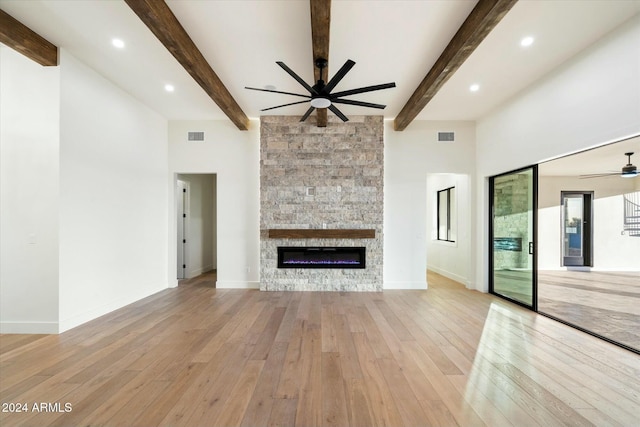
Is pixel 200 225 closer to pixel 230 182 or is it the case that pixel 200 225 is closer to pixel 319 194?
pixel 230 182

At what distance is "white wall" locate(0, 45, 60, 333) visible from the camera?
3338 millimetres

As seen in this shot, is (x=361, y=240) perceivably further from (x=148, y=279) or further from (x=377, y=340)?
(x=148, y=279)

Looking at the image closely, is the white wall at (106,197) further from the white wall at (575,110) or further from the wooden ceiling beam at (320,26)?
the white wall at (575,110)

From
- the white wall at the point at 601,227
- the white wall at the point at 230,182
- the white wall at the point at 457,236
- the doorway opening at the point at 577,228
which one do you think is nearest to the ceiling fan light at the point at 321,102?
the white wall at the point at 230,182

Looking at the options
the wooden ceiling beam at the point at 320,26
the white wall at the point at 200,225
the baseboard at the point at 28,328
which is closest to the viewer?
the wooden ceiling beam at the point at 320,26

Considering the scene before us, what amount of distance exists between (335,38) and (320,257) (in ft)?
12.1

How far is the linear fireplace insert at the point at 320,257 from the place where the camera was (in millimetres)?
5477

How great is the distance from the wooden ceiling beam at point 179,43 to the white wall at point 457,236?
4.94 meters

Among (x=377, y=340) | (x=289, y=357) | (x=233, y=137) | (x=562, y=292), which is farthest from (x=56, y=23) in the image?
(x=562, y=292)

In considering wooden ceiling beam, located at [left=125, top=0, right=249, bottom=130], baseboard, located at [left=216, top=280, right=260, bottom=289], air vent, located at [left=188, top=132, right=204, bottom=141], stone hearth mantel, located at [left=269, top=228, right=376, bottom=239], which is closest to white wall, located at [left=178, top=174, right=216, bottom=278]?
air vent, located at [left=188, top=132, right=204, bottom=141]

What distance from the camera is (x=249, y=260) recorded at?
18.5 ft

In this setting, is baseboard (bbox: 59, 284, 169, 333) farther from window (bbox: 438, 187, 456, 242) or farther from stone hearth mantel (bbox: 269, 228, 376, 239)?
window (bbox: 438, 187, 456, 242)

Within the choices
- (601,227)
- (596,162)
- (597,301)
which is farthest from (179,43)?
(601,227)

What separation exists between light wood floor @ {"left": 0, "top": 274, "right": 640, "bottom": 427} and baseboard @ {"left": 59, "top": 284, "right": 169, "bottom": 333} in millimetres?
273
